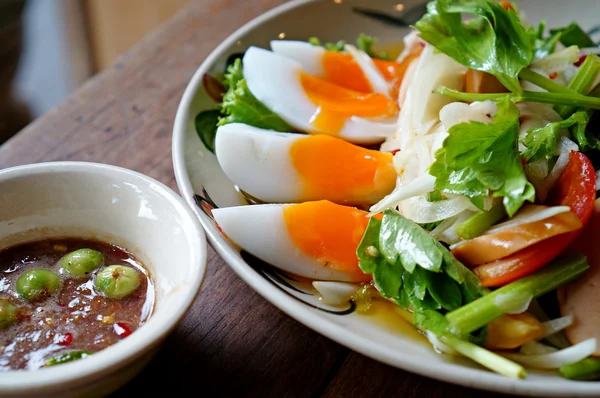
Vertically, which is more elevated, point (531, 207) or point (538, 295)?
point (531, 207)

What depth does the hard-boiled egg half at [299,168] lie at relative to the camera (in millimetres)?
1526

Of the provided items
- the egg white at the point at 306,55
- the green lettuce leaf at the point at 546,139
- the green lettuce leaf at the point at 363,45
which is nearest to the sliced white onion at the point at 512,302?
the green lettuce leaf at the point at 546,139

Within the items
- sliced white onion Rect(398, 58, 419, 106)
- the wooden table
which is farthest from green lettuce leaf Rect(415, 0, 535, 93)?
the wooden table

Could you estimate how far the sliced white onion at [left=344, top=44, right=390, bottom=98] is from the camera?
189 centimetres

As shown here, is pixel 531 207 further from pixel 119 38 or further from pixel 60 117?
pixel 119 38

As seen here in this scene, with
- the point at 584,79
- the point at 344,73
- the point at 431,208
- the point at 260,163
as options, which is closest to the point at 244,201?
the point at 260,163

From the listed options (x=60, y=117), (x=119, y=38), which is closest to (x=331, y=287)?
(x=60, y=117)

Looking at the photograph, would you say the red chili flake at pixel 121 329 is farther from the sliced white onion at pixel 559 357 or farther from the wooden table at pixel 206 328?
the sliced white onion at pixel 559 357

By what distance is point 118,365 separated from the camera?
3.11 ft

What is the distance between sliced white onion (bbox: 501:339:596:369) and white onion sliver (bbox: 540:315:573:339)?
0.05 m

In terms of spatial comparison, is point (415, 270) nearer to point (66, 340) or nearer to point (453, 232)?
point (453, 232)

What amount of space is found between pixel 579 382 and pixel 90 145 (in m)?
1.47

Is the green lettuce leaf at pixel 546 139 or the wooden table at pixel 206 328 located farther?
the green lettuce leaf at pixel 546 139

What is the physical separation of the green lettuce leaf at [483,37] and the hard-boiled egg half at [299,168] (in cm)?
35
